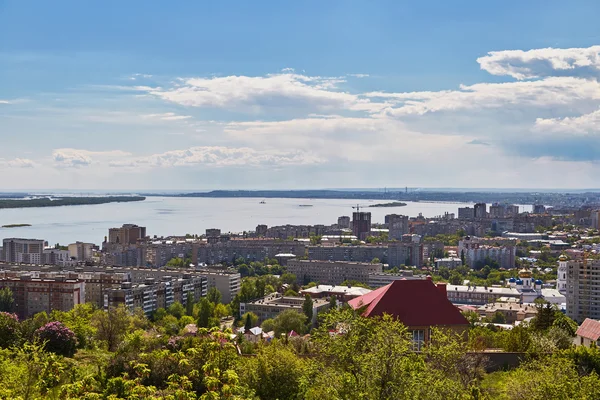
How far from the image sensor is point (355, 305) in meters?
8.54

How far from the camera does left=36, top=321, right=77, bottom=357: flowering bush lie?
7.90 metres

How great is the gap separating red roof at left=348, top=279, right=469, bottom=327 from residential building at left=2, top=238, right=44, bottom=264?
25794 millimetres

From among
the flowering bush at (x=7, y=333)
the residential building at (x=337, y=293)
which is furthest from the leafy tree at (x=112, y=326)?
the residential building at (x=337, y=293)

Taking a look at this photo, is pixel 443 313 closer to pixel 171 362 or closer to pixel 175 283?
pixel 171 362

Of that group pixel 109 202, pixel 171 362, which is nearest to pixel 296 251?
pixel 171 362

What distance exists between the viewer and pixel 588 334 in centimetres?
864

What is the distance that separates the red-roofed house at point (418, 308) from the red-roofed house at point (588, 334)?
1.71m

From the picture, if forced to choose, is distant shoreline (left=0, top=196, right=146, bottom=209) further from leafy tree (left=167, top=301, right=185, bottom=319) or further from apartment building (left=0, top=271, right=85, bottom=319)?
Result: leafy tree (left=167, top=301, right=185, bottom=319)

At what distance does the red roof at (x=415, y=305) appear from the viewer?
7.85 metres

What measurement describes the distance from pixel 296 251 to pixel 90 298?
18276 mm

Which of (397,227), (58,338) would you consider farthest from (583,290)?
(397,227)

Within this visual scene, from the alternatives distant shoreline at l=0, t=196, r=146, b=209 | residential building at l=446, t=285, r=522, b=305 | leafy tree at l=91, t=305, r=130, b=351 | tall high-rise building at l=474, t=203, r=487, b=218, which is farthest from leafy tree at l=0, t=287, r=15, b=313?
distant shoreline at l=0, t=196, r=146, b=209

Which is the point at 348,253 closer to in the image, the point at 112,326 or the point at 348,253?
the point at 348,253

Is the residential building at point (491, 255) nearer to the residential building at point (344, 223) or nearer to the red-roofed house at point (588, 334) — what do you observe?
the residential building at point (344, 223)
